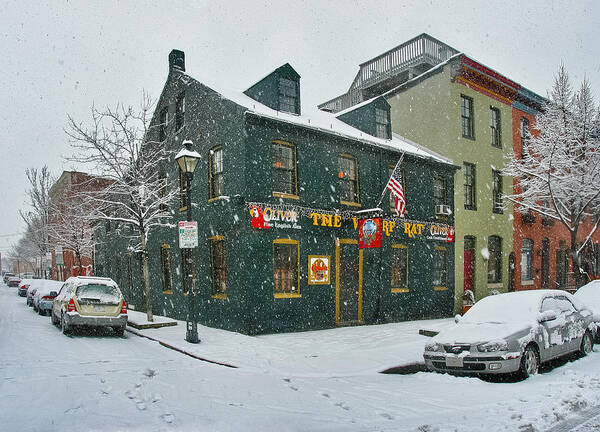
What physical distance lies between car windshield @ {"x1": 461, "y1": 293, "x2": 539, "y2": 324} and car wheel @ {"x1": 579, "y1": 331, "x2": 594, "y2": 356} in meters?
2.11

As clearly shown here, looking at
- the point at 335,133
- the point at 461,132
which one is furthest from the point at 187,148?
the point at 461,132

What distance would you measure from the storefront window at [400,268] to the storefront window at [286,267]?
192 inches

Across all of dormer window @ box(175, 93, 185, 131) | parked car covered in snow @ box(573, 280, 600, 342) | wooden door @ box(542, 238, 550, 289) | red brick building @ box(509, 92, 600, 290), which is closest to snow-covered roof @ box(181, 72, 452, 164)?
dormer window @ box(175, 93, 185, 131)

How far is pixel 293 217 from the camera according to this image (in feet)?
49.3

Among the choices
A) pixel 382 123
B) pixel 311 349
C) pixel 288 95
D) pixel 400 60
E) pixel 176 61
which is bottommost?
pixel 311 349

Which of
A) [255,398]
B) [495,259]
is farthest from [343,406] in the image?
[495,259]

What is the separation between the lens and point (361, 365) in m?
10.0

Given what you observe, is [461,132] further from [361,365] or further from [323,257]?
[361,365]

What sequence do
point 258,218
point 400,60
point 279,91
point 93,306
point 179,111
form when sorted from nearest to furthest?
point 93,306, point 258,218, point 279,91, point 179,111, point 400,60

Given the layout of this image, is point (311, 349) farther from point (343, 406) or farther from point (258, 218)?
point (343, 406)

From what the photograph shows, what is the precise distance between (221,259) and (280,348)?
4771mm

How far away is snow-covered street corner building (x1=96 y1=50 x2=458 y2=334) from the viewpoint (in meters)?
14.5

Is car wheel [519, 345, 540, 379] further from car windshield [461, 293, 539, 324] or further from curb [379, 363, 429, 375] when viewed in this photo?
curb [379, 363, 429, 375]

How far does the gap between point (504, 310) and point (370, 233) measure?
663 centimetres
